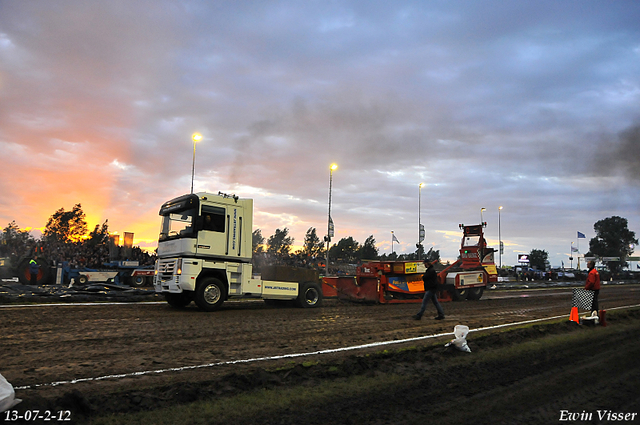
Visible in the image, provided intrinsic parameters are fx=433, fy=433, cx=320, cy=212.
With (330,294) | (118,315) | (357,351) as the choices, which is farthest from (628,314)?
(118,315)

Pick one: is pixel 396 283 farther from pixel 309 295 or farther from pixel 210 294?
pixel 210 294

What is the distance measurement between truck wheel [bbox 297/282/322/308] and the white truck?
3.60ft

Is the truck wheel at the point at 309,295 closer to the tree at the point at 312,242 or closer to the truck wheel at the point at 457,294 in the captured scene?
the truck wheel at the point at 457,294

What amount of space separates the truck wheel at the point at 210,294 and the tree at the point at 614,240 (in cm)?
15104

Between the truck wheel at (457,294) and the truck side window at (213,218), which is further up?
the truck side window at (213,218)

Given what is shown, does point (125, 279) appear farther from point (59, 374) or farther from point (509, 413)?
point (509, 413)

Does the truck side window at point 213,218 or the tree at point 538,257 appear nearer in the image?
the truck side window at point 213,218

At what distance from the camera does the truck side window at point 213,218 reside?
1295 centimetres

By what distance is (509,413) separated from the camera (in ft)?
15.3

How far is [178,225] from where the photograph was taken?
13.2 metres

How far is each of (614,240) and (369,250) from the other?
94.4m

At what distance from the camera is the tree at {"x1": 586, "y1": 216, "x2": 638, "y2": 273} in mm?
135625

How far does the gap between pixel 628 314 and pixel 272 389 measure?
1393 centimetres

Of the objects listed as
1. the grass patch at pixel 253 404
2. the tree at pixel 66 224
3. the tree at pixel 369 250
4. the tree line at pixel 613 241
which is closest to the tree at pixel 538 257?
the tree line at pixel 613 241
